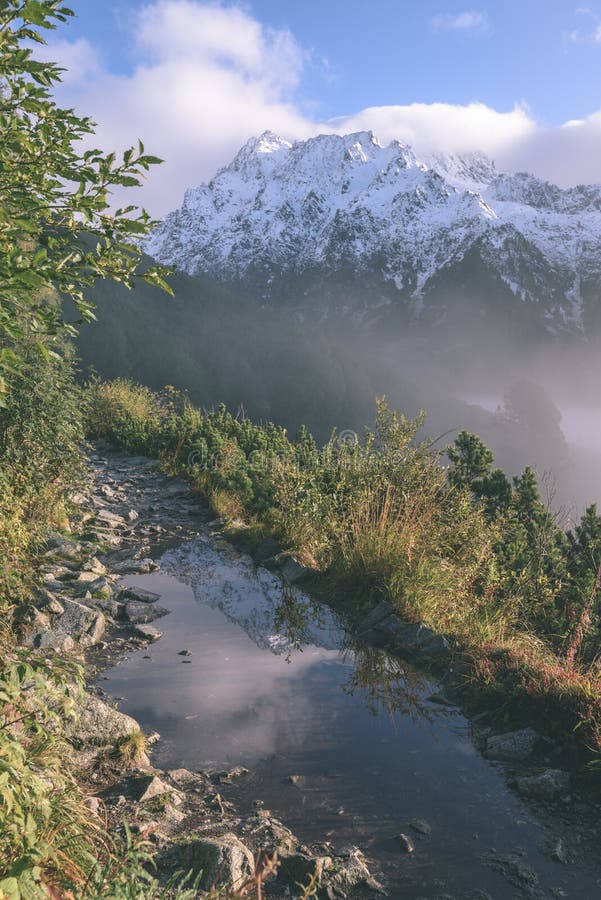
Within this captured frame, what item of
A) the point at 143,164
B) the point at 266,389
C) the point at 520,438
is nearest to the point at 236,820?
the point at 143,164

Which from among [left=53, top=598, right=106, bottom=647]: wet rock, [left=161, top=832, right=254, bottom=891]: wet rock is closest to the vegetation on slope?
[left=161, top=832, right=254, bottom=891]: wet rock

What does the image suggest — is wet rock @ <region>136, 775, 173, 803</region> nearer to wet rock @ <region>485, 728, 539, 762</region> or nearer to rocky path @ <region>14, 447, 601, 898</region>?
rocky path @ <region>14, 447, 601, 898</region>

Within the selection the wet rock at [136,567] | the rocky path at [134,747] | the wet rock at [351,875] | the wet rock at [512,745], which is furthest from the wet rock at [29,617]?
the wet rock at [512,745]

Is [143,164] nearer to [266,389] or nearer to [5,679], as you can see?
[5,679]

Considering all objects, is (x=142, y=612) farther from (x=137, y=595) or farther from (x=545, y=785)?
(x=545, y=785)

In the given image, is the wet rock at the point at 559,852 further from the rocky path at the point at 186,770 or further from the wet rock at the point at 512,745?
the wet rock at the point at 512,745

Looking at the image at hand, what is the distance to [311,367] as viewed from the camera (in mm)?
113000

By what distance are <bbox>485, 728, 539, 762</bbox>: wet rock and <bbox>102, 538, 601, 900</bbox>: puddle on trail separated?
15 cm

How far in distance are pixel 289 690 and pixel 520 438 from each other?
460 feet

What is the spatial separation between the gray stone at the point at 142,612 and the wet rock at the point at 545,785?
12.5 ft

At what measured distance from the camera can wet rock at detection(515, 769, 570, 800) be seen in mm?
3713

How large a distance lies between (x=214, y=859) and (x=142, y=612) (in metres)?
3.50

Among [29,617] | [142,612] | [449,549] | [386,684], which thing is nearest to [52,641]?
[29,617]

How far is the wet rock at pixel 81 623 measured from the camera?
210 inches
